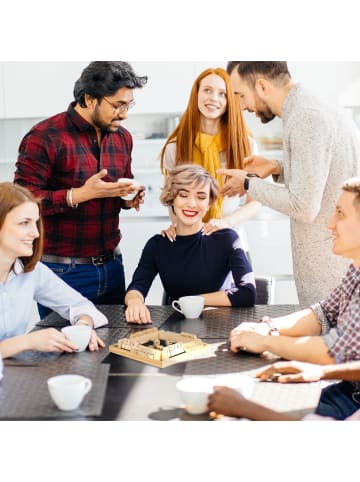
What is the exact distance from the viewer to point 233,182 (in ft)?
6.68

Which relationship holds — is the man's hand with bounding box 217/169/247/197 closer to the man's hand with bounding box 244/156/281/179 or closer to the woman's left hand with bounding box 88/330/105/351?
the man's hand with bounding box 244/156/281/179

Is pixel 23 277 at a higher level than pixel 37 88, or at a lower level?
lower

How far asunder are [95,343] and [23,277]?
364 millimetres

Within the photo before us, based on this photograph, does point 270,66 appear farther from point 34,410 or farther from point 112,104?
point 34,410

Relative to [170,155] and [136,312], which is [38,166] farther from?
[136,312]

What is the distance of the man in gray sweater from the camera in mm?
1751

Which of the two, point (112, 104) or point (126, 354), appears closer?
point (126, 354)

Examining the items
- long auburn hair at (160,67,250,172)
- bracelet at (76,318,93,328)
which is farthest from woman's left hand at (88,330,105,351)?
long auburn hair at (160,67,250,172)

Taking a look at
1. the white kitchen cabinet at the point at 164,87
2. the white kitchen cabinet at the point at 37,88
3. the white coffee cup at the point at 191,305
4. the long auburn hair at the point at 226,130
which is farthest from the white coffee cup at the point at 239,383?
the white kitchen cabinet at the point at 37,88

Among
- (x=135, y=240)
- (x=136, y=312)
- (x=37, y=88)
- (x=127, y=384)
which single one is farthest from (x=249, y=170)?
(x=37, y=88)

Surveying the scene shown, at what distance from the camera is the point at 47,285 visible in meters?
1.83

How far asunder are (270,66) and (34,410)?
48.6 inches

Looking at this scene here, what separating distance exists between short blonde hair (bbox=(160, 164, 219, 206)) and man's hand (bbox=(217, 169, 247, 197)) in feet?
0.19

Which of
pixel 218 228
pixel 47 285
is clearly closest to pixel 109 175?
pixel 218 228
